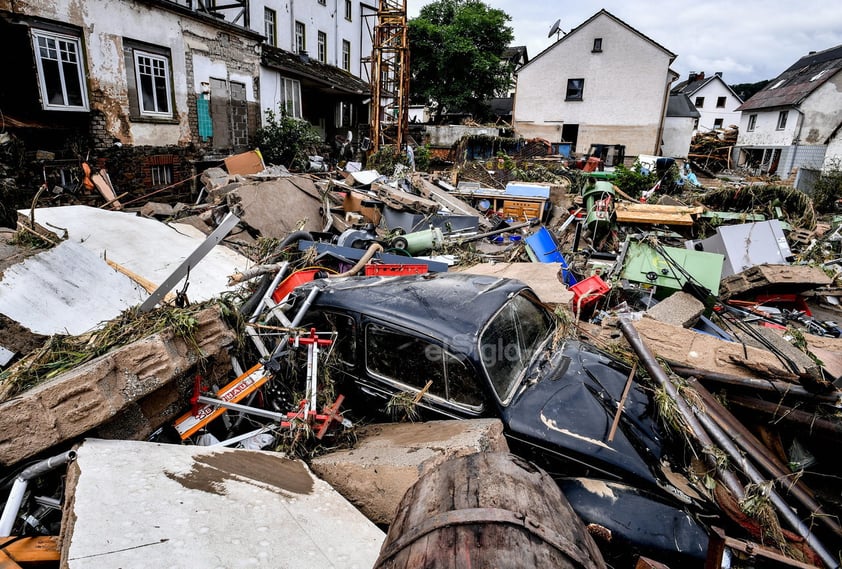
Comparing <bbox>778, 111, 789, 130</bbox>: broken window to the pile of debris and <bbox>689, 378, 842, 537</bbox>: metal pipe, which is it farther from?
<bbox>689, 378, 842, 537</bbox>: metal pipe

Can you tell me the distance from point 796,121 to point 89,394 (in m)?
38.1

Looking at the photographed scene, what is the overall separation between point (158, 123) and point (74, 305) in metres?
9.82

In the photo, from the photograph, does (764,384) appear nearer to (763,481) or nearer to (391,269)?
(763,481)

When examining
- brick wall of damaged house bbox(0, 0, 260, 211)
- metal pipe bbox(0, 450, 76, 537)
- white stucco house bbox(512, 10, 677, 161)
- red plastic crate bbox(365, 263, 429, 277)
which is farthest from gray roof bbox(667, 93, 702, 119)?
metal pipe bbox(0, 450, 76, 537)

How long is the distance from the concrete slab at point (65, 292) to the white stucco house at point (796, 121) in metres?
31.3

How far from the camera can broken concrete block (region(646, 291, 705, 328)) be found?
506 centimetres

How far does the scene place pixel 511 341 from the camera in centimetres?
335

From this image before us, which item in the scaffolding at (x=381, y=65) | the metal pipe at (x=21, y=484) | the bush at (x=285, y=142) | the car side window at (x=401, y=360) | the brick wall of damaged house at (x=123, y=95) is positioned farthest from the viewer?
the scaffolding at (x=381, y=65)

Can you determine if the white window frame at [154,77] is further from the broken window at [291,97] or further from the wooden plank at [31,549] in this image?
the wooden plank at [31,549]

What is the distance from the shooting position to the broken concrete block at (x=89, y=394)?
2365mm

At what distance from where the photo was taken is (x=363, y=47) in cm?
2753

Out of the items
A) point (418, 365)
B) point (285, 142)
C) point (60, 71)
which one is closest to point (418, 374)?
point (418, 365)

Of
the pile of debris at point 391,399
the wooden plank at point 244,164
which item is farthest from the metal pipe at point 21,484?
the wooden plank at point 244,164

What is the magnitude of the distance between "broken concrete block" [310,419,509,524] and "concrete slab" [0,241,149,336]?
2297mm
